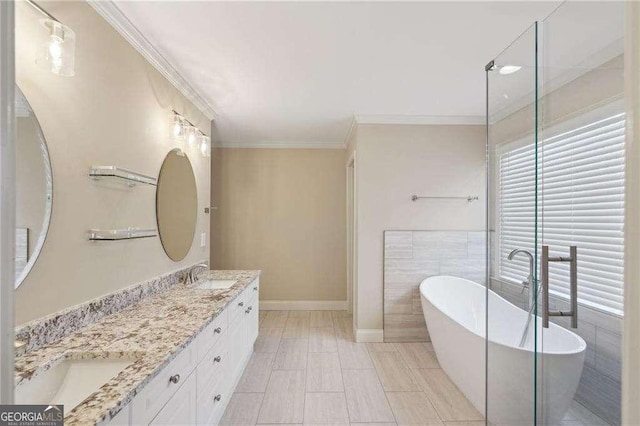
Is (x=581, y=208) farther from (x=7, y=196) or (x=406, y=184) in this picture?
(x=406, y=184)

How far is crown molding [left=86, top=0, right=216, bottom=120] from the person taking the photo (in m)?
1.67

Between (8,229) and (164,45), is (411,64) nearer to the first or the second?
(164,45)

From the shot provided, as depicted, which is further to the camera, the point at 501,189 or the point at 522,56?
the point at 501,189

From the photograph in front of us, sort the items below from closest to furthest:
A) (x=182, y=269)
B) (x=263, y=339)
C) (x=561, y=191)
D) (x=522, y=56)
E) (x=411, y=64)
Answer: (x=561, y=191) → (x=522, y=56) → (x=411, y=64) → (x=182, y=269) → (x=263, y=339)

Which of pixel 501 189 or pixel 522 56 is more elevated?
pixel 522 56

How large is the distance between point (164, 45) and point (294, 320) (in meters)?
3.43

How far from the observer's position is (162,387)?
122 centimetres

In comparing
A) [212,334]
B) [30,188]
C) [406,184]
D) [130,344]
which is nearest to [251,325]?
[212,334]

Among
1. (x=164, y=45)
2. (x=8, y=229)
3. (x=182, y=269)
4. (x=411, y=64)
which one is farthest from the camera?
(x=182, y=269)

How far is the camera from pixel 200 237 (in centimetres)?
309

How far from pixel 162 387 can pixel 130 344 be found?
23 centimetres

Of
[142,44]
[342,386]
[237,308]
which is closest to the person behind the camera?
[142,44]

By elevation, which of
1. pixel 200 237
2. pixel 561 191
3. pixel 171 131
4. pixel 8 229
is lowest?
pixel 200 237

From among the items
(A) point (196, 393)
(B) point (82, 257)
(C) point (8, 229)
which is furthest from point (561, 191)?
(B) point (82, 257)
